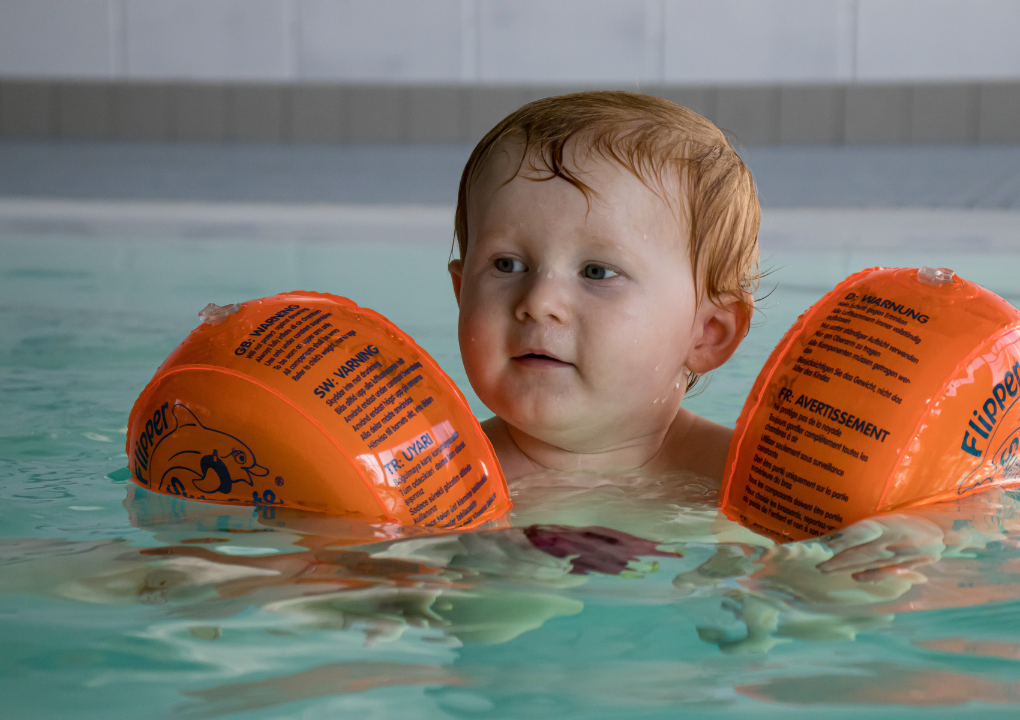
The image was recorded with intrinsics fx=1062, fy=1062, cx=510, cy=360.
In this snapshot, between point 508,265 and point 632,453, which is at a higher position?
point 508,265

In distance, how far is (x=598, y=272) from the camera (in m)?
1.71

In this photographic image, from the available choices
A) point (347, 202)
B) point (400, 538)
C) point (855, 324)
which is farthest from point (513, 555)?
point (347, 202)

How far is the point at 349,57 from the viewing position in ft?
29.6

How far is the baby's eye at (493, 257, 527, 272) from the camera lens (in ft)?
5.68

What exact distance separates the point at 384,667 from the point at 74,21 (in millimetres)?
9202

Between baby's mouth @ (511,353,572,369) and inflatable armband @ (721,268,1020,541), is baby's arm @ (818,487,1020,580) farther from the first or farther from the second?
baby's mouth @ (511,353,572,369)

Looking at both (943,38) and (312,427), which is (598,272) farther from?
(943,38)

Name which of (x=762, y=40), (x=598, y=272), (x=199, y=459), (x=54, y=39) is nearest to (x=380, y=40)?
(x=54, y=39)

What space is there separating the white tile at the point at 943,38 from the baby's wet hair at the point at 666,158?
7.33 metres

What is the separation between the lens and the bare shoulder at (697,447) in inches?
77.1

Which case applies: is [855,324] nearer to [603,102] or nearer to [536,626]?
[603,102]

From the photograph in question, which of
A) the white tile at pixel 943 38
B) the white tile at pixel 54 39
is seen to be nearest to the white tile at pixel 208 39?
the white tile at pixel 54 39

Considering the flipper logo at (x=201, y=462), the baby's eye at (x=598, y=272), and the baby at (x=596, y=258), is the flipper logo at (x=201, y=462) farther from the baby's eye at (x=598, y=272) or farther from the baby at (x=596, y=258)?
the baby's eye at (x=598, y=272)

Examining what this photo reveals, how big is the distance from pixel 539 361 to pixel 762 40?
7.67 metres
